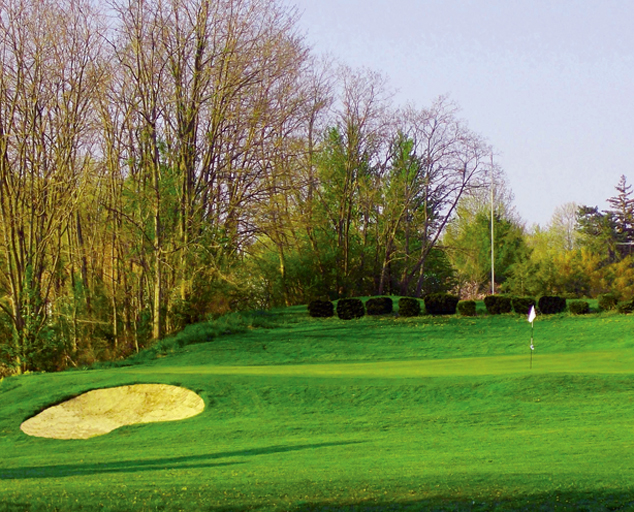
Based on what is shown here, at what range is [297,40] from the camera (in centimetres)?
3975

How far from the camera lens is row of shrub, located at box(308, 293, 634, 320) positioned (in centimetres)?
3553

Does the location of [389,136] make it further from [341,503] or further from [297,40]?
[341,503]

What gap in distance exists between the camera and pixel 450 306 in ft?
119

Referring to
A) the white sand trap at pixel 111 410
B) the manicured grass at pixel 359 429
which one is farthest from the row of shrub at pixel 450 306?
the white sand trap at pixel 111 410

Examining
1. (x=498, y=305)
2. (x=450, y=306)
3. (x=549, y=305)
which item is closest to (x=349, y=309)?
(x=450, y=306)

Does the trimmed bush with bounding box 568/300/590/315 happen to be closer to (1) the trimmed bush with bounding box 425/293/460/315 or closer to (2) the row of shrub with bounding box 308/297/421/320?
(1) the trimmed bush with bounding box 425/293/460/315

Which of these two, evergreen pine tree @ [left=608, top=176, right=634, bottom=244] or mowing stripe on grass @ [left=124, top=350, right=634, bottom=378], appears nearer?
mowing stripe on grass @ [left=124, top=350, right=634, bottom=378]

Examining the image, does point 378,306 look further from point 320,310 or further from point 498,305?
point 498,305

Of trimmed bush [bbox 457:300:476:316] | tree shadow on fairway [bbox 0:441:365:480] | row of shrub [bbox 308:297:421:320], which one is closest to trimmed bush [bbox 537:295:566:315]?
trimmed bush [bbox 457:300:476:316]

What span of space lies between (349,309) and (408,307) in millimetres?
2622

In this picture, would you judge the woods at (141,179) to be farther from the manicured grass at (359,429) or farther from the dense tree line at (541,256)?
the dense tree line at (541,256)

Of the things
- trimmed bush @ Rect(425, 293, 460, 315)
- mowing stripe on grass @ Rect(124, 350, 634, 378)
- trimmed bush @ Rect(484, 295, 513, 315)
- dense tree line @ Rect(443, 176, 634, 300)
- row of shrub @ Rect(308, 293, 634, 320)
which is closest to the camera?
mowing stripe on grass @ Rect(124, 350, 634, 378)

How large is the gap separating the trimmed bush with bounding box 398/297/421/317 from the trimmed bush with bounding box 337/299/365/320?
5.96ft

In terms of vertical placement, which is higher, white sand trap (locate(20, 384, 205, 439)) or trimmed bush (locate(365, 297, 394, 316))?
trimmed bush (locate(365, 297, 394, 316))
